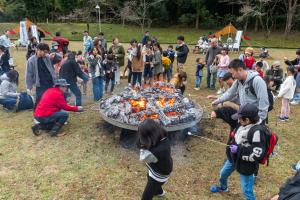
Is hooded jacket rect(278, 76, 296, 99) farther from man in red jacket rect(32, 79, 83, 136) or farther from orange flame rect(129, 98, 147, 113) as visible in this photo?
man in red jacket rect(32, 79, 83, 136)

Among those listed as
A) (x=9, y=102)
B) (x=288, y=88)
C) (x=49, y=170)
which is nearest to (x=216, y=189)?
(x=49, y=170)

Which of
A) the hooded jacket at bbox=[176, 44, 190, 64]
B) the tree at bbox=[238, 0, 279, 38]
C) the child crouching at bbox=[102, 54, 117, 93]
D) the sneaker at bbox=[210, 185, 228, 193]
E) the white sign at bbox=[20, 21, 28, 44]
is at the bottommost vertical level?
the sneaker at bbox=[210, 185, 228, 193]

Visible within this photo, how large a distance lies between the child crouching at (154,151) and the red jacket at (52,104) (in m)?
3.42

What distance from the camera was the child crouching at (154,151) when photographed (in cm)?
397

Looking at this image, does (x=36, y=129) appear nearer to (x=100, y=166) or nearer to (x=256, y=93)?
(x=100, y=166)

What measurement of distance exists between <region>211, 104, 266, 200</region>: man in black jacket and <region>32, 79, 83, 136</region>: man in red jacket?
4.02 metres

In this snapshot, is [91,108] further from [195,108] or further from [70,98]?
[195,108]

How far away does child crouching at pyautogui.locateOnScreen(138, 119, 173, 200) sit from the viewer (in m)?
3.97

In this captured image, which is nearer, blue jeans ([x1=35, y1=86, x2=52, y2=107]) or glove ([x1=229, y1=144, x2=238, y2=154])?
glove ([x1=229, y1=144, x2=238, y2=154])

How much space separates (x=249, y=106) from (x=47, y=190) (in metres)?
3.61

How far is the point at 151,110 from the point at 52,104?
241cm

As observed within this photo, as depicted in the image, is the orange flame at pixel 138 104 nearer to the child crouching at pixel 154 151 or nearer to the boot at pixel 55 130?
the boot at pixel 55 130

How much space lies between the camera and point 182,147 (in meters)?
6.80

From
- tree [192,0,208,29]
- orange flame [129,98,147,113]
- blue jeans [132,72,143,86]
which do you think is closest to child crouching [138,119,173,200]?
orange flame [129,98,147,113]
